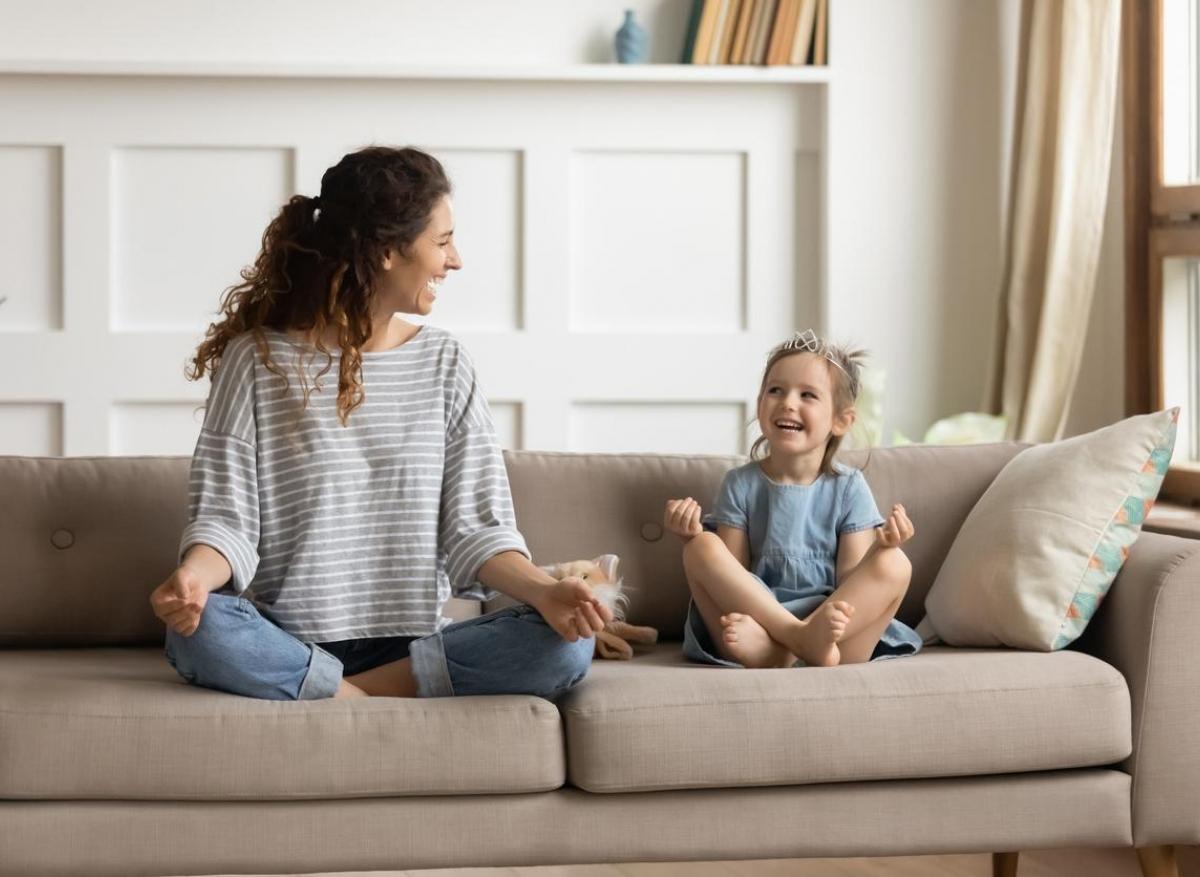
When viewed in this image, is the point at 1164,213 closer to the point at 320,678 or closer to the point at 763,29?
the point at 763,29

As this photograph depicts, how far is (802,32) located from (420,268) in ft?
6.44

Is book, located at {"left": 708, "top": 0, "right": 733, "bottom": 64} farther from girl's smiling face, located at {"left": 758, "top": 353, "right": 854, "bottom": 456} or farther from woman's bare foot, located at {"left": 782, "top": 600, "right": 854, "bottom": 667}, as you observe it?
woman's bare foot, located at {"left": 782, "top": 600, "right": 854, "bottom": 667}

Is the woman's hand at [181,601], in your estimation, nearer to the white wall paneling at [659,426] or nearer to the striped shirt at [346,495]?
the striped shirt at [346,495]

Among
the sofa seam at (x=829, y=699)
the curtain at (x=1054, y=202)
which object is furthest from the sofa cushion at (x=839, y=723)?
the curtain at (x=1054, y=202)

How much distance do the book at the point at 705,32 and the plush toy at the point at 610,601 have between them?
5.80 ft

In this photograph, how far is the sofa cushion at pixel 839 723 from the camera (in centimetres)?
195

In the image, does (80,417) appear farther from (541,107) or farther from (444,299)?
(541,107)

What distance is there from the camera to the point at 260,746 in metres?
1.89

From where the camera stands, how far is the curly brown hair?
2.13 meters

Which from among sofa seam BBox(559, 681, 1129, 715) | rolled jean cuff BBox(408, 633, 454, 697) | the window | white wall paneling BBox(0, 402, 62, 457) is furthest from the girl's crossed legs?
white wall paneling BBox(0, 402, 62, 457)

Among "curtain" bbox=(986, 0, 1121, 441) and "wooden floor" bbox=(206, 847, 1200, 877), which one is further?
"curtain" bbox=(986, 0, 1121, 441)

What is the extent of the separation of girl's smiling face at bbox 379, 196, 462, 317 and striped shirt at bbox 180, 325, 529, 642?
0.08 m

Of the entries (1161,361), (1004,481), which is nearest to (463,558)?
(1004,481)

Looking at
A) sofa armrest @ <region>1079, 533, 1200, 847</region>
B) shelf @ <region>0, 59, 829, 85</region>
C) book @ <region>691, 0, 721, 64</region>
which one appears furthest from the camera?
book @ <region>691, 0, 721, 64</region>
